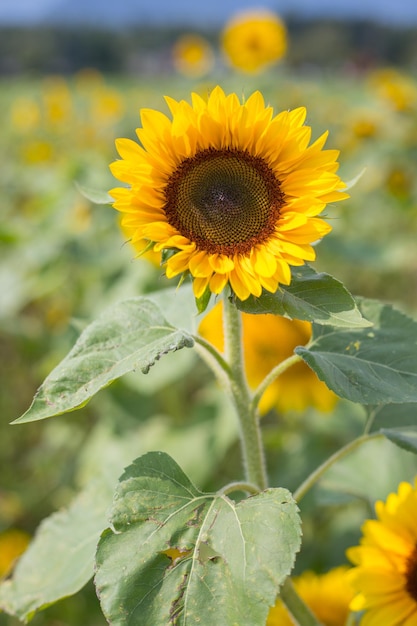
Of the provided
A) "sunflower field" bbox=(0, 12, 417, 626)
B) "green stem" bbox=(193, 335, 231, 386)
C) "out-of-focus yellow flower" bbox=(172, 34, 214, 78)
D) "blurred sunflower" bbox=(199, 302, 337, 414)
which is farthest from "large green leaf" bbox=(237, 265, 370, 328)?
"out-of-focus yellow flower" bbox=(172, 34, 214, 78)

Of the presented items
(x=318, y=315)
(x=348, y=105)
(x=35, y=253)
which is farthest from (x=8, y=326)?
(x=348, y=105)

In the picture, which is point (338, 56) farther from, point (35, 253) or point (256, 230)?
point (256, 230)

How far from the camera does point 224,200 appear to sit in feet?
3.18

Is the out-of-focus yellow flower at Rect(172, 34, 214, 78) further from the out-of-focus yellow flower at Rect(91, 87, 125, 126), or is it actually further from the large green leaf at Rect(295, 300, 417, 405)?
the large green leaf at Rect(295, 300, 417, 405)

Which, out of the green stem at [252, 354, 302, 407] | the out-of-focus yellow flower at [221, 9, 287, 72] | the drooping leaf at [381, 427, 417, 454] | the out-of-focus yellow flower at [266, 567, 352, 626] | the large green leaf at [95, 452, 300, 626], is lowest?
the out-of-focus yellow flower at [266, 567, 352, 626]

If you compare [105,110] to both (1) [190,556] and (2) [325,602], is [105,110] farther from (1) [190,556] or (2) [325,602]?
(1) [190,556]

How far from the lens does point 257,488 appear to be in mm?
969

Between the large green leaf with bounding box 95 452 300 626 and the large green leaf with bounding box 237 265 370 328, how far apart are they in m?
0.20

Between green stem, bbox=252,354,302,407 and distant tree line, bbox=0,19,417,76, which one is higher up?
green stem, bbox=252,354,302,407

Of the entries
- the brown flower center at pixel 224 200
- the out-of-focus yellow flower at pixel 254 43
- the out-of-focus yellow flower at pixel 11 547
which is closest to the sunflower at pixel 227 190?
the brown flower center at pixel 224 200

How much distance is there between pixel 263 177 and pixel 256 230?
0.28ft

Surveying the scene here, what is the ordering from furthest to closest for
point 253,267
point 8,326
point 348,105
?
point 348,105
point 8,326
point 253,267

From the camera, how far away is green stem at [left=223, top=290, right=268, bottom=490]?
95cm

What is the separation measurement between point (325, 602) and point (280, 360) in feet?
2.16
